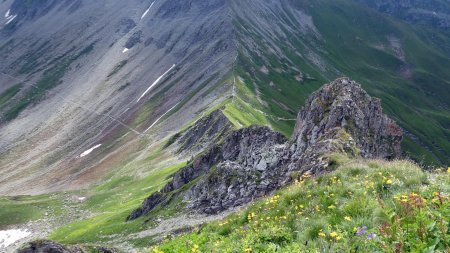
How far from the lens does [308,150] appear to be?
37344mm

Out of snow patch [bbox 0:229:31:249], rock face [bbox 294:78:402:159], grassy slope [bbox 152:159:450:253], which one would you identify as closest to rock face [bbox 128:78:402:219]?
rock face [bbox 294:78:402:159]

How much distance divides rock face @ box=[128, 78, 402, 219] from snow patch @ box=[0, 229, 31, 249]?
1380 inches

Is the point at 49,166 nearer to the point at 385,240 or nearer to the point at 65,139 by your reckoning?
the point at 65,139

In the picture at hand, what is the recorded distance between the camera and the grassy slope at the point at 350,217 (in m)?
8.86

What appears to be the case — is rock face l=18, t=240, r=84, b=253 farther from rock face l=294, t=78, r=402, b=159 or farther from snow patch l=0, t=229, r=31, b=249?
snow patch l=0, t=229, r=31, b=249

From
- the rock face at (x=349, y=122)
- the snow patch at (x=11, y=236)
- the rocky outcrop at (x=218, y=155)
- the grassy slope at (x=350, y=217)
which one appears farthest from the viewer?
the snow patch at (x=11, y=236)

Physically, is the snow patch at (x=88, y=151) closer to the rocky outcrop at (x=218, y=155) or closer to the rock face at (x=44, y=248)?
the rocky outcrop at (x=218, y=155)

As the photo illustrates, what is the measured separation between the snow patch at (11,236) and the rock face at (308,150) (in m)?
35.0

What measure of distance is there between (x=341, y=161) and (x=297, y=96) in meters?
172

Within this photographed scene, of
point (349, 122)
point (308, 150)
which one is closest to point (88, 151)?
point (349, 122)

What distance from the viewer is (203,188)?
157 feet

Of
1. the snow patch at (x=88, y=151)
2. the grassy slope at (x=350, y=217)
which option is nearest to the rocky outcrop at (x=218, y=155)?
the grassy slope at (x=350, y=217)

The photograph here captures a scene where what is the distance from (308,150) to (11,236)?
69142mm

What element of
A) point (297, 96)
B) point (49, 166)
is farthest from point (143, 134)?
point (297, 96)
